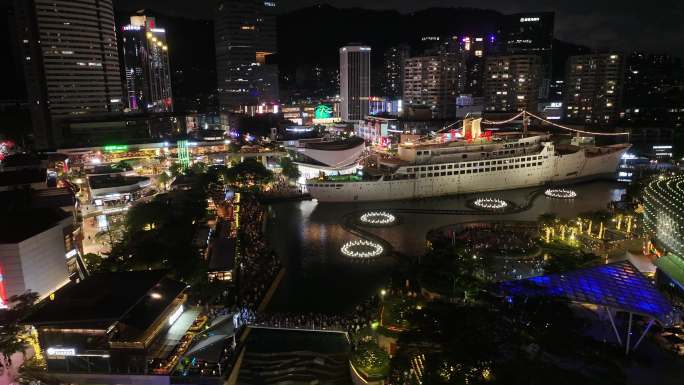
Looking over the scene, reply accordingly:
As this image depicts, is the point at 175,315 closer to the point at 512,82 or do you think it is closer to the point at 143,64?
the point at 512,82

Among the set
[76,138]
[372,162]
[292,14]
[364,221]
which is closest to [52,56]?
[76,138]

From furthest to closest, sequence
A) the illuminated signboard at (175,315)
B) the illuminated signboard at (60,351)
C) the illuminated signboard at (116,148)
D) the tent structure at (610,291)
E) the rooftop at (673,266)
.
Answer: the illuminated signboard at (116,148), the rooftop at (673,266), the illuminated signboard at (175,315), the tent structure at (610,291), the illuminated signboard at (60,351)

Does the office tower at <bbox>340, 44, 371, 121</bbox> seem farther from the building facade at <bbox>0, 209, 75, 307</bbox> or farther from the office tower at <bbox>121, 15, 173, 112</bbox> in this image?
the building facade at <bbox>0, 209, 75, 307</bbox>

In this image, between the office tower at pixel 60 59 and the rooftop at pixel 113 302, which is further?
the office tower at pixel 60 59

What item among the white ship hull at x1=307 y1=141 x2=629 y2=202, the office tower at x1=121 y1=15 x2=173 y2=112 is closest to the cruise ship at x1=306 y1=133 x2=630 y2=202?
the white ship hull at x1=307 y1=141 x2=629 y2=202

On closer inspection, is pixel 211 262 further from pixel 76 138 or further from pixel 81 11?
pixel 81 11

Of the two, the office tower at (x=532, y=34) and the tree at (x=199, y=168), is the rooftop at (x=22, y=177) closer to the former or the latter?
the tree at (x=199, y=168)

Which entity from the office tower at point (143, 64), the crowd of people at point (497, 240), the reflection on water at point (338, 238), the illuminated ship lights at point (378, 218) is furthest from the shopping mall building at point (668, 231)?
the office tower at point (143, 64)
